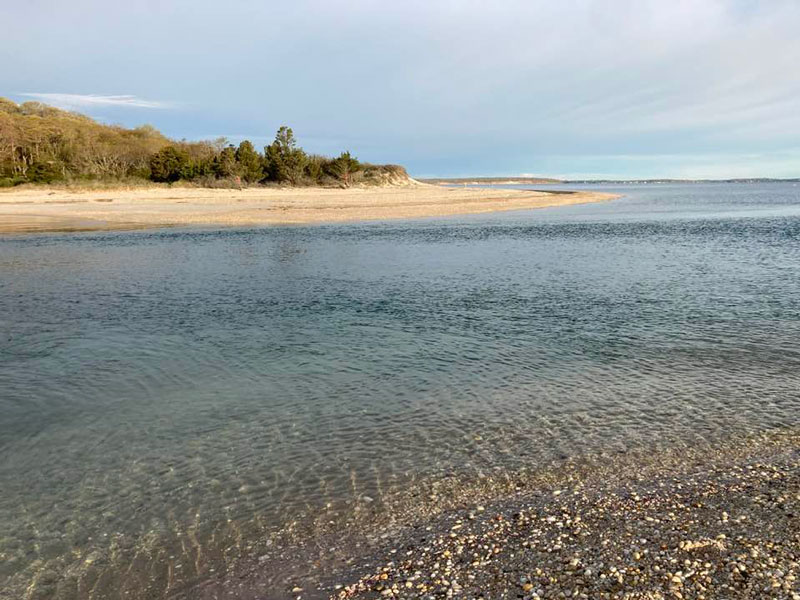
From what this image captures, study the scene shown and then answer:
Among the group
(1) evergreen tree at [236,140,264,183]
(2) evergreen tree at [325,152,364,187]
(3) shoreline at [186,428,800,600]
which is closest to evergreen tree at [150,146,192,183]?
(1) evergreen tree at [236,140,264,183]

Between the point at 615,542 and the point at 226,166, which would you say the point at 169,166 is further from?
the point at 615,542

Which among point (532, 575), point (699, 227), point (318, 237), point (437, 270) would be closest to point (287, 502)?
point (532, 575)

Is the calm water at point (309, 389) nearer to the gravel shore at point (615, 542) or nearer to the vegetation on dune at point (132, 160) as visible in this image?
the gravel shore at point (615, 542)

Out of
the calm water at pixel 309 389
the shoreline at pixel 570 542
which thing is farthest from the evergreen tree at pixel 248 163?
the shoreline at pixel 570 542

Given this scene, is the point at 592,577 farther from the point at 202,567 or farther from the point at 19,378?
the point at 19,378

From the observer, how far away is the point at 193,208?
Answer: 56.7 meters

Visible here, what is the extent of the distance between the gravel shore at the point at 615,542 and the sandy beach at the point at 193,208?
4198cm

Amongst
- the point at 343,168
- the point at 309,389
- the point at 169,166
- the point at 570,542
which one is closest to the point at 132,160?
the point at 169,166

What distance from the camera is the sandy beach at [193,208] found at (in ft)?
152

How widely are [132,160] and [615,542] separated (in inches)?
3836

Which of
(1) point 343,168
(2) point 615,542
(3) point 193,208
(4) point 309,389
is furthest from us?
(1) point 343,168

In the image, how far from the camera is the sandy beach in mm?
46281

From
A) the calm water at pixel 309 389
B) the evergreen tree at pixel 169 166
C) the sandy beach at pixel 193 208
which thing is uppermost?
the evergreen tree at pixel 169 166

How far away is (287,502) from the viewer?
21.4ft
